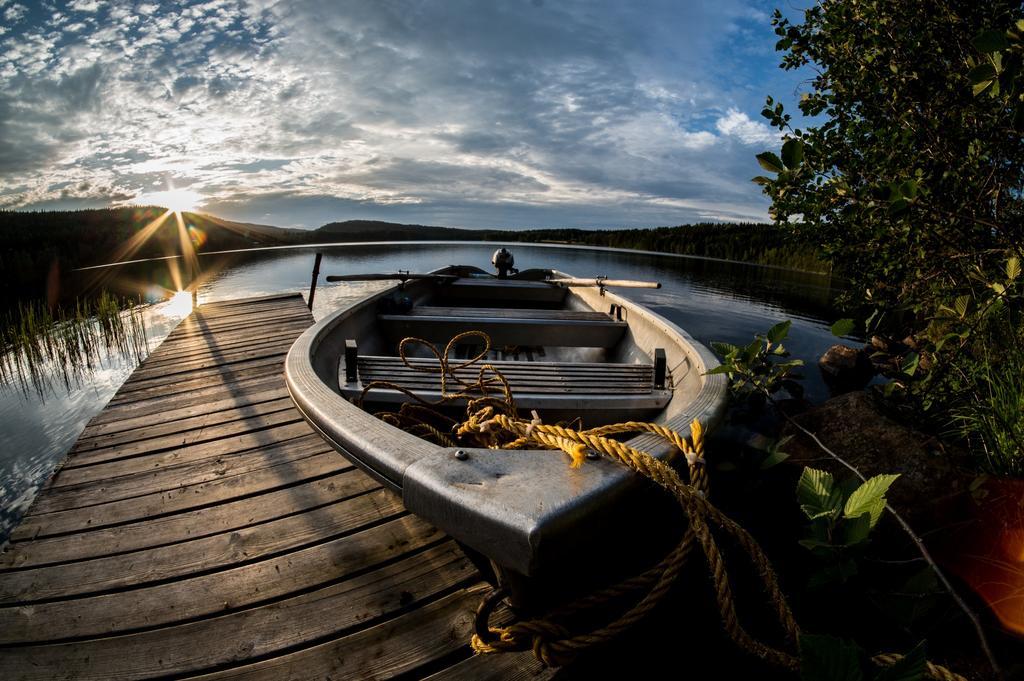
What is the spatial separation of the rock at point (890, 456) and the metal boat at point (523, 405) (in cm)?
144

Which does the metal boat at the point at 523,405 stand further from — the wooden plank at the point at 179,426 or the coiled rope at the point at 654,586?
the wooden plank at the point at 179,426

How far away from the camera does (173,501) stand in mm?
2652

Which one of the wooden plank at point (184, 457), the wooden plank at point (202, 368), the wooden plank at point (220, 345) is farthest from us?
the wooden plank at point (220, 345)

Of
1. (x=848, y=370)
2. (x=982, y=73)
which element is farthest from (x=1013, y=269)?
(x=848, y=370)

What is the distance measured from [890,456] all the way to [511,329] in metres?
3.03

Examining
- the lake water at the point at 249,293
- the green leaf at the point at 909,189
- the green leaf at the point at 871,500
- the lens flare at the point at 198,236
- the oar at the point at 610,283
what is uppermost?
the green leaf at the point at 909,189

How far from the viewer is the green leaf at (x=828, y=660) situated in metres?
0.87

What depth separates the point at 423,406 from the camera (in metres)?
2.53

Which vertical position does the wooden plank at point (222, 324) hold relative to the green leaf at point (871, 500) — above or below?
below

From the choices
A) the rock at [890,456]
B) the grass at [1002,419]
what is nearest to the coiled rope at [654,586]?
the rock at [890,456]

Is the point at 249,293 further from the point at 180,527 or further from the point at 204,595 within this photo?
the point at 204,595

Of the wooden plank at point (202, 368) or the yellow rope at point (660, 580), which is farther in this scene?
the wooden plank at point (202, 368)

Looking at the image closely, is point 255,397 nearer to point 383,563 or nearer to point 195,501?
point 195,501

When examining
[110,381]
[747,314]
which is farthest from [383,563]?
[747,314]
